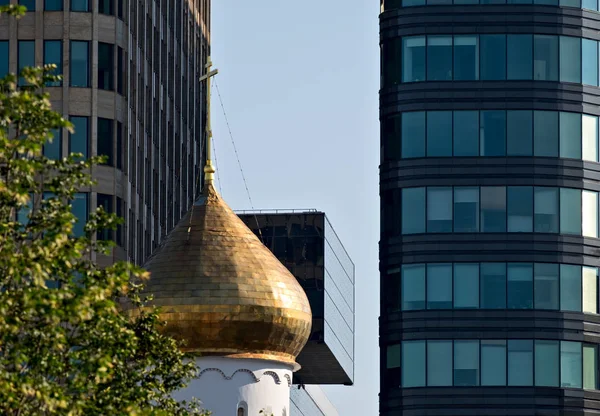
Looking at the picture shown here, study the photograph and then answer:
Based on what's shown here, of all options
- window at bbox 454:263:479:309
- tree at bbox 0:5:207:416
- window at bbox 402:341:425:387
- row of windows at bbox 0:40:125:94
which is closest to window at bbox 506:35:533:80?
window at bbox 454:263:479:309

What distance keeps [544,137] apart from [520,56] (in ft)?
13.3

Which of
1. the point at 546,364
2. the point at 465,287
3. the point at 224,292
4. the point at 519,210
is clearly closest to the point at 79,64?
the point at 465,287

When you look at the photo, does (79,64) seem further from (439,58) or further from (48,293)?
(48,293)

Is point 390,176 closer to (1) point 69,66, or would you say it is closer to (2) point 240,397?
(1) point 69,66

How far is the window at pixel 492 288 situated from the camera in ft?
338

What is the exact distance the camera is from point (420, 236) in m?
104

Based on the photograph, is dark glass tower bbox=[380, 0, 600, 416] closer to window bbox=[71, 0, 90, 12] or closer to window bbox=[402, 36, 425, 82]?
window bbox=[402, 36, 425, 82]

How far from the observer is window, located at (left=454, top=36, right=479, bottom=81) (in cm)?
10494

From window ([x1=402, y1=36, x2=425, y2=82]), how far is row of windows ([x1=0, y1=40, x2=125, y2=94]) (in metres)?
15.2

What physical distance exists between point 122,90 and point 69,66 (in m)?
3.13

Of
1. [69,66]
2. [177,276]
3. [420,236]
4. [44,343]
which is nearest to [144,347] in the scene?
[44,343]

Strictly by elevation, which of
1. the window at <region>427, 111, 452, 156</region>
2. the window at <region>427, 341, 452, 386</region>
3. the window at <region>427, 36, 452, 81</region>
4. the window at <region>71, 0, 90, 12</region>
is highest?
the window at <region>427, 36, 452, 81</region>

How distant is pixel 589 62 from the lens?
106 meters

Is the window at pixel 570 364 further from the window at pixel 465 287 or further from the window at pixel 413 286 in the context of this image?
the window at pixel 413 286
